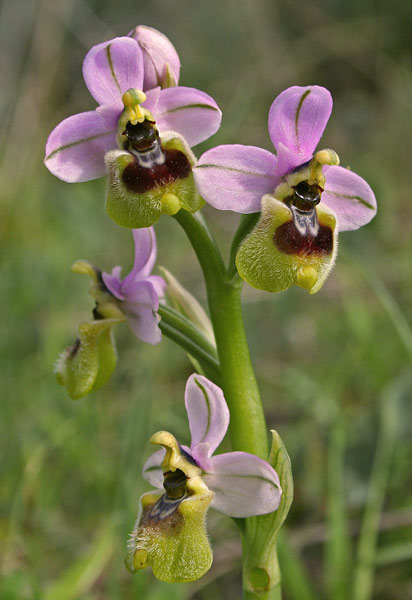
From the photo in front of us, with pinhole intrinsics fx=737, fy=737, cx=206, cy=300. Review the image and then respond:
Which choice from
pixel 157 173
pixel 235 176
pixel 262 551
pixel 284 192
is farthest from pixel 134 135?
pixel 262 551

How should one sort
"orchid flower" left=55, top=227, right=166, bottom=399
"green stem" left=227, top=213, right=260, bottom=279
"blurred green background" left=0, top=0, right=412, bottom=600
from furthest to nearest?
"blurred green background" left=0, top=0, right=412, bottom=600 → "orchid flower" left=55, top=227, right=166, bottom=399 → "green stem" left=227, top=213, right=260, bottom=279

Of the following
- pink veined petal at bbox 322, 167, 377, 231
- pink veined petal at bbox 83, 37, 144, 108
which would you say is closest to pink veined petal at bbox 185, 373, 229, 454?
pink veined petal at bbox 322, 167, 377, 231

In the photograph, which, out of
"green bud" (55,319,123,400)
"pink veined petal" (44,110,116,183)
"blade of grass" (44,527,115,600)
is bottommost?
"blade of grass" (44,527,115,600)

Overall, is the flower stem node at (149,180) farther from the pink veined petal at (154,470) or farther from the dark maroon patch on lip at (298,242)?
the pink veined petal at (154,470)

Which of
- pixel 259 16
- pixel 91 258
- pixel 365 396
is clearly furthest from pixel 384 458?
pixel 259 16

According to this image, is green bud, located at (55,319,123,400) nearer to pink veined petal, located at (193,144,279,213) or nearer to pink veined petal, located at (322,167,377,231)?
pink veined petal, located at (193,144,279,213)

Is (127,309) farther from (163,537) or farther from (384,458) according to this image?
(384,458)

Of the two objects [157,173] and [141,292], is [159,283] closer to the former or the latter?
[141,292]
